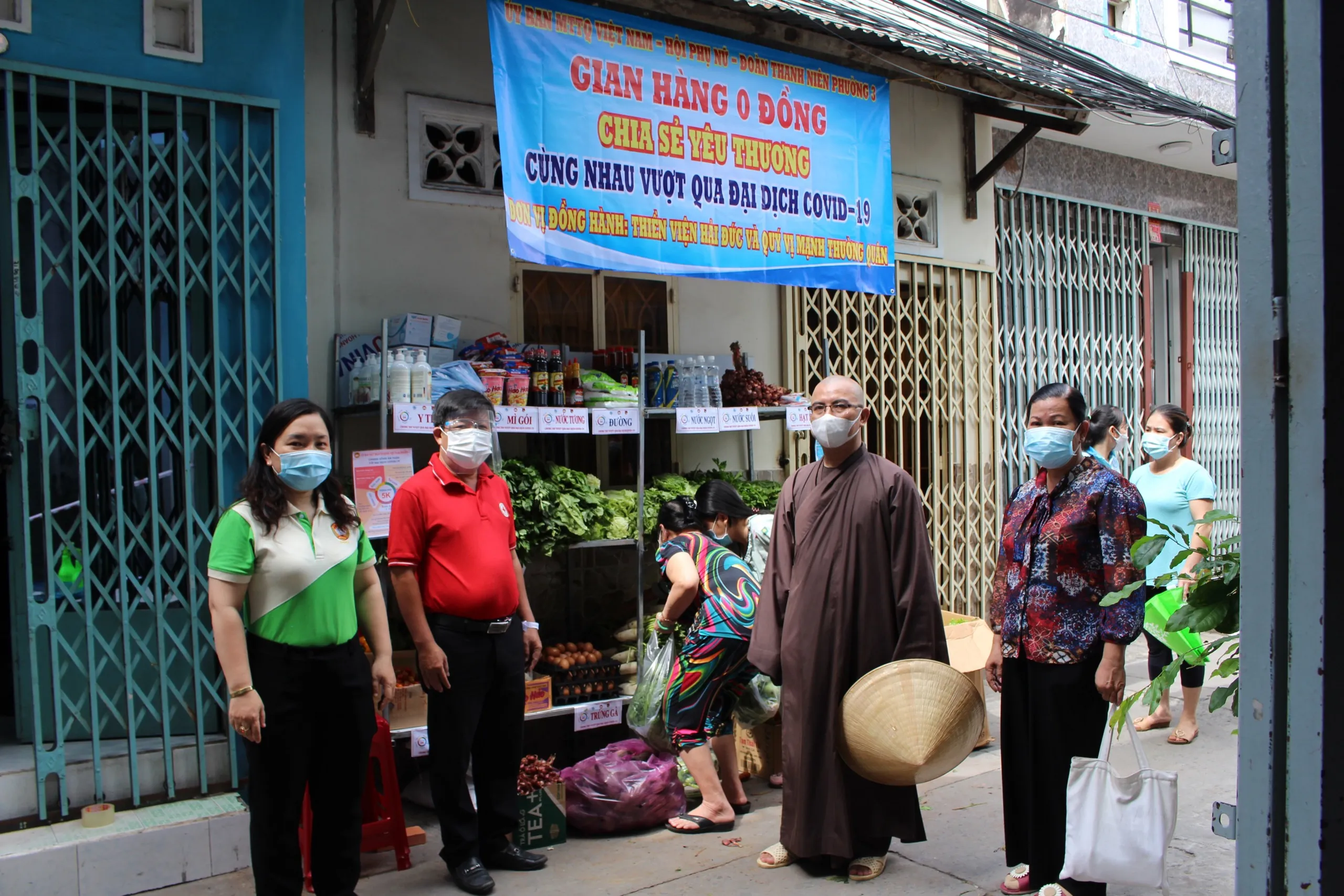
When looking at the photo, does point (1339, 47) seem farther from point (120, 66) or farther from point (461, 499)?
point (120, 66)

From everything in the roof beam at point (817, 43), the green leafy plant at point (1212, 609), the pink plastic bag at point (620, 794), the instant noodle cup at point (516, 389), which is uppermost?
the roof beam at point (817, 43)

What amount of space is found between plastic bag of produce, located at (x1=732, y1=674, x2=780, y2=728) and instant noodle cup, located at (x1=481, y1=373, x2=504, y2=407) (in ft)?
5.71

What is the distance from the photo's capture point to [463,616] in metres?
4.17

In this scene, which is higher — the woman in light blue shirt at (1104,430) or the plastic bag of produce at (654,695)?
the woman in light blue shirt at (1104,430)

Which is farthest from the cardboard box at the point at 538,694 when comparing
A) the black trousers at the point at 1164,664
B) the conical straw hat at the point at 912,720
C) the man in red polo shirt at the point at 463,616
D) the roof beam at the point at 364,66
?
the black trousers at the point at 1164,664

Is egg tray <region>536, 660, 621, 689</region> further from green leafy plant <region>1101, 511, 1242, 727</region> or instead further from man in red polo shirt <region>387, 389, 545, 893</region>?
green leafy plant <region>1101, 511, 1242, 727</region>

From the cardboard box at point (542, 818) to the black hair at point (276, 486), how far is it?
1615 millimetres

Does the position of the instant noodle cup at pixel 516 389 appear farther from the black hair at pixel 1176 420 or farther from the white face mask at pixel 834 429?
the black hair at pixel 1176 420

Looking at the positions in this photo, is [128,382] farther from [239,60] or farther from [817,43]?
[817,43]

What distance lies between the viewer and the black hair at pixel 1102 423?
607 centimetres

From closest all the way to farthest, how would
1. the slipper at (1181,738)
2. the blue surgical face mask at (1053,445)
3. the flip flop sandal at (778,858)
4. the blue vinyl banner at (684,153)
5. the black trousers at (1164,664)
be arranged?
the blue surgical face mask at (1053,445)
the flip flop sandal at (778,858)
the blue vinyl banner at (684,153)
the black trousers at (1164,664)
the slipper at (1181,738)

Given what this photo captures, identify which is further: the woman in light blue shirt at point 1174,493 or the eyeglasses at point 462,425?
the woman in light blue shirt at point 1174,493

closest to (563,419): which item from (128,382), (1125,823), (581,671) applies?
(581,671)

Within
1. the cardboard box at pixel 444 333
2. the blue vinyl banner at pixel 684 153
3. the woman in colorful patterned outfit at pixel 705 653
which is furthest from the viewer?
the cardboard box at pixel 444 333
